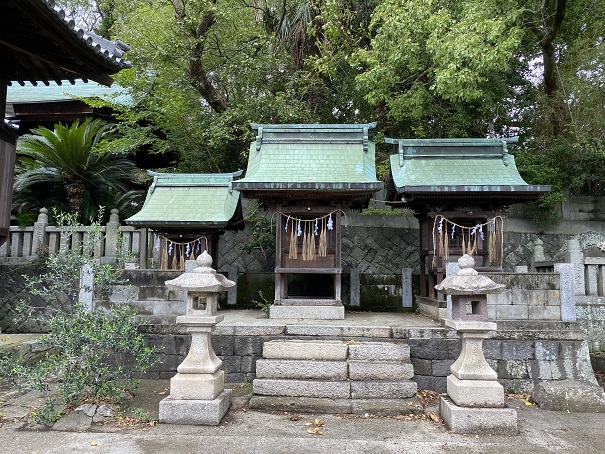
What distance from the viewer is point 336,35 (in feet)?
43.9

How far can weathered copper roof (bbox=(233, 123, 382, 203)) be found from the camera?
27.2 feet

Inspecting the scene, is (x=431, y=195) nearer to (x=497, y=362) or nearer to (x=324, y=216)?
(x=324, y=216)

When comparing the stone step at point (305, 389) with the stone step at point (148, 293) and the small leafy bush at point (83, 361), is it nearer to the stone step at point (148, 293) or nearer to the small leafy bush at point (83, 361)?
the small leafy bush at point (83, 361)

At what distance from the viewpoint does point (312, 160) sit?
9.32 metres

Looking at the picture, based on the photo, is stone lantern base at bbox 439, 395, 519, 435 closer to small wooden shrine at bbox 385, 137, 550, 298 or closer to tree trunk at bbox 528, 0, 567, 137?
small wooden shrine at bbox 385, 137, 550, 298

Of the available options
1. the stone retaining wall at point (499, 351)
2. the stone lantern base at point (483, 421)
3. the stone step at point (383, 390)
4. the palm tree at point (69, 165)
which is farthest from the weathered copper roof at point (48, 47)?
the stone lantern base at point (483, 421)

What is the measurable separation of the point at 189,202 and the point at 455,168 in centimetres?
664

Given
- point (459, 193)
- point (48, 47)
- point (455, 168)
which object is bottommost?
point (459, 193)

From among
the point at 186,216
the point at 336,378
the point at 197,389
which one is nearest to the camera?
the point at 197,389

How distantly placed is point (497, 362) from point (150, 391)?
5921 mm

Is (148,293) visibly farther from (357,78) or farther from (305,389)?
(357,78)

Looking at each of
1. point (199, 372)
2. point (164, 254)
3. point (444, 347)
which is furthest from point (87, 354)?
point (444, 347)

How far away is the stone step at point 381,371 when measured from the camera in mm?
6105

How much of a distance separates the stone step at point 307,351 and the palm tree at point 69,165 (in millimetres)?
7981
